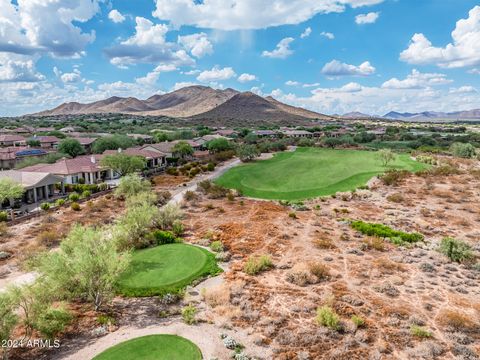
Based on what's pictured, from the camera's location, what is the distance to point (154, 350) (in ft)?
47.4

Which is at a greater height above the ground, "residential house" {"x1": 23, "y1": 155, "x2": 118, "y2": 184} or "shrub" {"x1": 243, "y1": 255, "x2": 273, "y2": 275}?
"residential house" {"x1": 23, "y1": 155, "x2": 118, "y2": 184}

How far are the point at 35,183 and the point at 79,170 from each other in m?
9.09

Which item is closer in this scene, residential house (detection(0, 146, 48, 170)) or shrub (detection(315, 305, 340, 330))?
shrub (detection(315, 305, 340, 330))

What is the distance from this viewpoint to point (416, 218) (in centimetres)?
3516

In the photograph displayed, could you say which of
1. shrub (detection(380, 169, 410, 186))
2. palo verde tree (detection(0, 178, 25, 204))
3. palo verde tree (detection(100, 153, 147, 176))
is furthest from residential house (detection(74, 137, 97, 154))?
shrub (detection(380, 169, 410, 186))

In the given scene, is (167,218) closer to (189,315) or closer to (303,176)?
(189,315)

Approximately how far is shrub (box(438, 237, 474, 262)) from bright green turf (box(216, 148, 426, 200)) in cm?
2006

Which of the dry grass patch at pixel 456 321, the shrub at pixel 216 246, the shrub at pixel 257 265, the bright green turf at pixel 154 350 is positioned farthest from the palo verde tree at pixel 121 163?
the dry grass patch at pixel 456 321

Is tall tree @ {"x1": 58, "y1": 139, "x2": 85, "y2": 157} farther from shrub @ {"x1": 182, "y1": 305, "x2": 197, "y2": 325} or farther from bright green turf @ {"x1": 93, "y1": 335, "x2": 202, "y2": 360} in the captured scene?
bright green turf @ {"x1": 93, "y1": 335, "x2": 202, "y2": 360}

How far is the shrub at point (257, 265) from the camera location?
22328mm

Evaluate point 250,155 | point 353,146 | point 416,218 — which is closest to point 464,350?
point 416,218

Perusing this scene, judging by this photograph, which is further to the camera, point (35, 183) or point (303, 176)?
point (303, 176)

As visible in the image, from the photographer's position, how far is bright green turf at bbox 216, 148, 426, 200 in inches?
1850

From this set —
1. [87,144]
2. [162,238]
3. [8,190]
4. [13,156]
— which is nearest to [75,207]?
[8,190]
